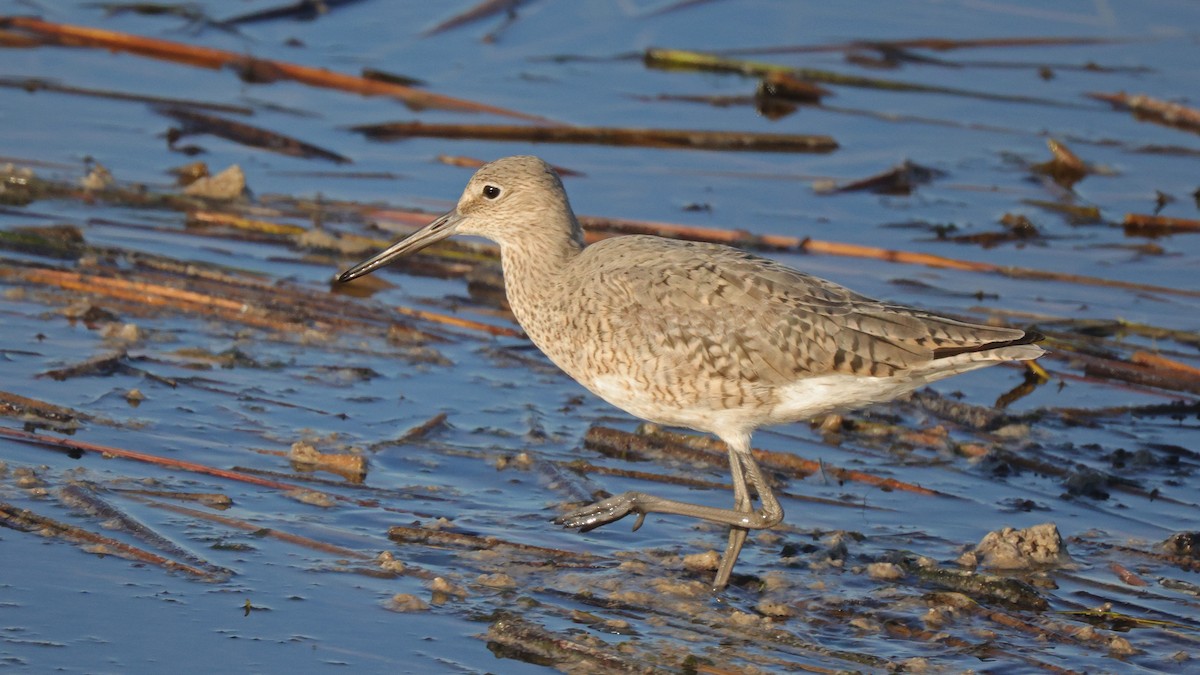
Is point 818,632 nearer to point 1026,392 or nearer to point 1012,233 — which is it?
point 1026,392

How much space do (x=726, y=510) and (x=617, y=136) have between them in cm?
587

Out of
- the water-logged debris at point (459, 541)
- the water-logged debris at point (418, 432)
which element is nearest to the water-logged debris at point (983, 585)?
the water-logged debris at point (459, 541)

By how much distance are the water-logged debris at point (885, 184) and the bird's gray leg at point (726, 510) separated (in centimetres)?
492

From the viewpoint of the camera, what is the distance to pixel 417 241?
297 inches

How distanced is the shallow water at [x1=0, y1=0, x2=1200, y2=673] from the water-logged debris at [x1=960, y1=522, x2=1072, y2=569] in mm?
109

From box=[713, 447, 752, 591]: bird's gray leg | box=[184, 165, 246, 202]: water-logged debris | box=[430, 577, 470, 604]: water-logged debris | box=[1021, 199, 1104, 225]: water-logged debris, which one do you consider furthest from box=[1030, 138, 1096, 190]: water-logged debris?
box=[430, 577, 470, 604]: water-logged debris

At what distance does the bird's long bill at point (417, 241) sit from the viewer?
7.43m

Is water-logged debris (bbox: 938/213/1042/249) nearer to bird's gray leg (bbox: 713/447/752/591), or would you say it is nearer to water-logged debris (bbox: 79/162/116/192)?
bird's gray leg (bbox: 713/447/752/591)

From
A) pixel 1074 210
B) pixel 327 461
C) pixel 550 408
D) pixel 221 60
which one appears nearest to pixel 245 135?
pixel 221 60

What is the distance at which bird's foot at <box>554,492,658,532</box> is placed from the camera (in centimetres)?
629

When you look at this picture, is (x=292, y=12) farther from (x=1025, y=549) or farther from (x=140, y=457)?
(x=1025, y=549)

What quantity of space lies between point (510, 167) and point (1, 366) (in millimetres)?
2474

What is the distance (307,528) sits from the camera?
6.14 metres

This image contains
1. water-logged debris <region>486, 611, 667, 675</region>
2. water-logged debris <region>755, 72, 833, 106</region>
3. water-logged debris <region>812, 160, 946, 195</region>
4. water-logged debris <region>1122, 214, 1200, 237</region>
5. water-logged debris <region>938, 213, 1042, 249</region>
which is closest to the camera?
water-logged debris <region>486, 611, 667, 675</region>
